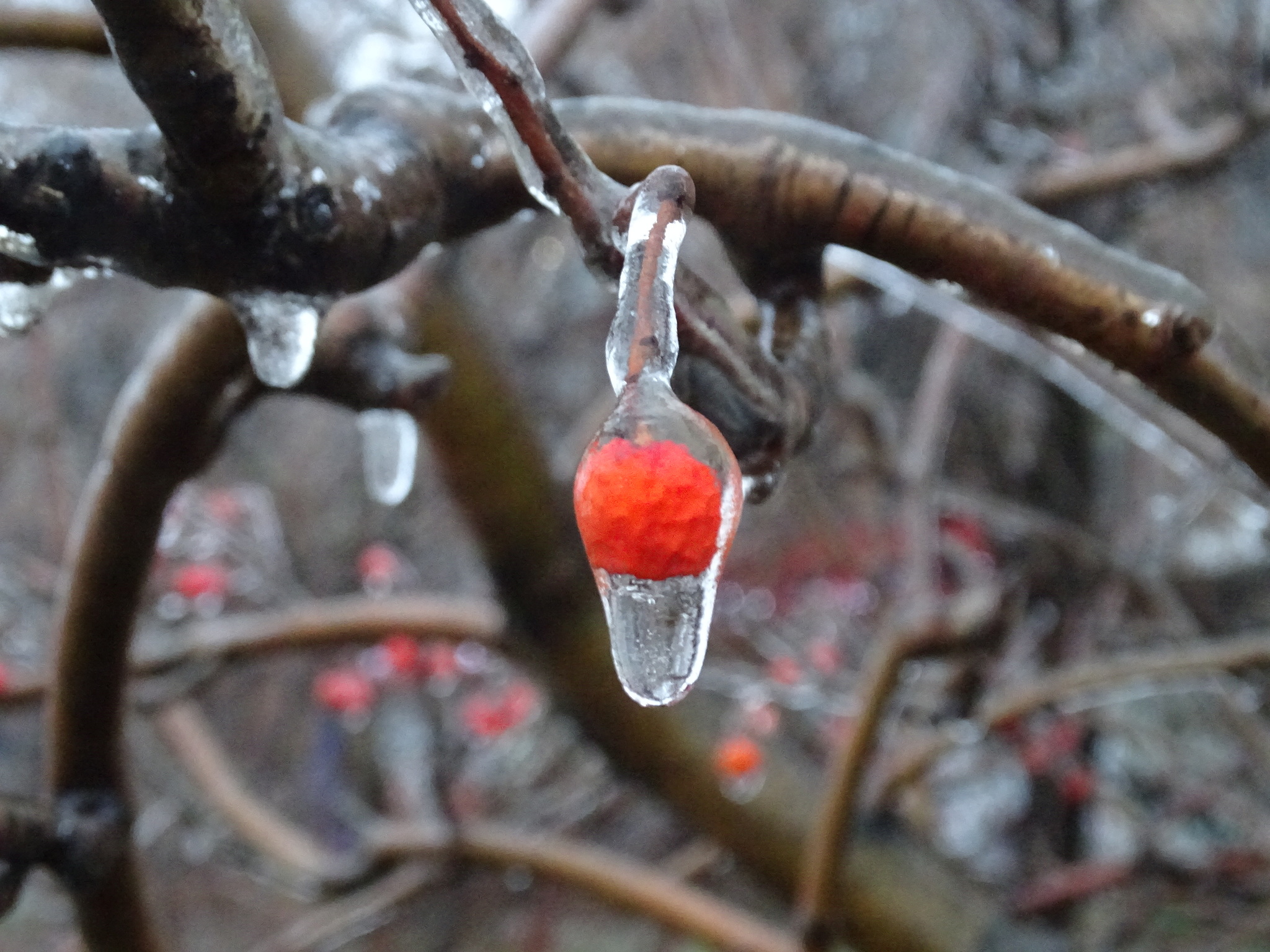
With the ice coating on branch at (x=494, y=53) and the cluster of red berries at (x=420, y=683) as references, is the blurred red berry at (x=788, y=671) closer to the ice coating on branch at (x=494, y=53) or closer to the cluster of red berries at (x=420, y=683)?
the cluster of red berries at (x=420, y=683)

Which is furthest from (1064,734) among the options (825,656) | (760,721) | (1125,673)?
(1125,673)

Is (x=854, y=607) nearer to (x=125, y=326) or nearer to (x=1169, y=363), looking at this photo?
(x=1169, y=363)

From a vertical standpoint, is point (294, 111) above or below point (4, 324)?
below

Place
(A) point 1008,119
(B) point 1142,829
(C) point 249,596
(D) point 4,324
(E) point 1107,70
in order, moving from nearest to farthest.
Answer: (D) point 4,324 < (B) point 1142,829 < (A) point 1008,119 < (E) point 1107,70 < (C) point 249,596

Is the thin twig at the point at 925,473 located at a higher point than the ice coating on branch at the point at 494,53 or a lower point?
lower

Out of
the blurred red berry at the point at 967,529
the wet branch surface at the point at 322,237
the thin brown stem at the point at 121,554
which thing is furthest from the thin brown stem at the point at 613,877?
the blurred red berry at the point at 967,529

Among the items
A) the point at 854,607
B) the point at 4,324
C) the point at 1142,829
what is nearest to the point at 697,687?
the point at 1142,829
